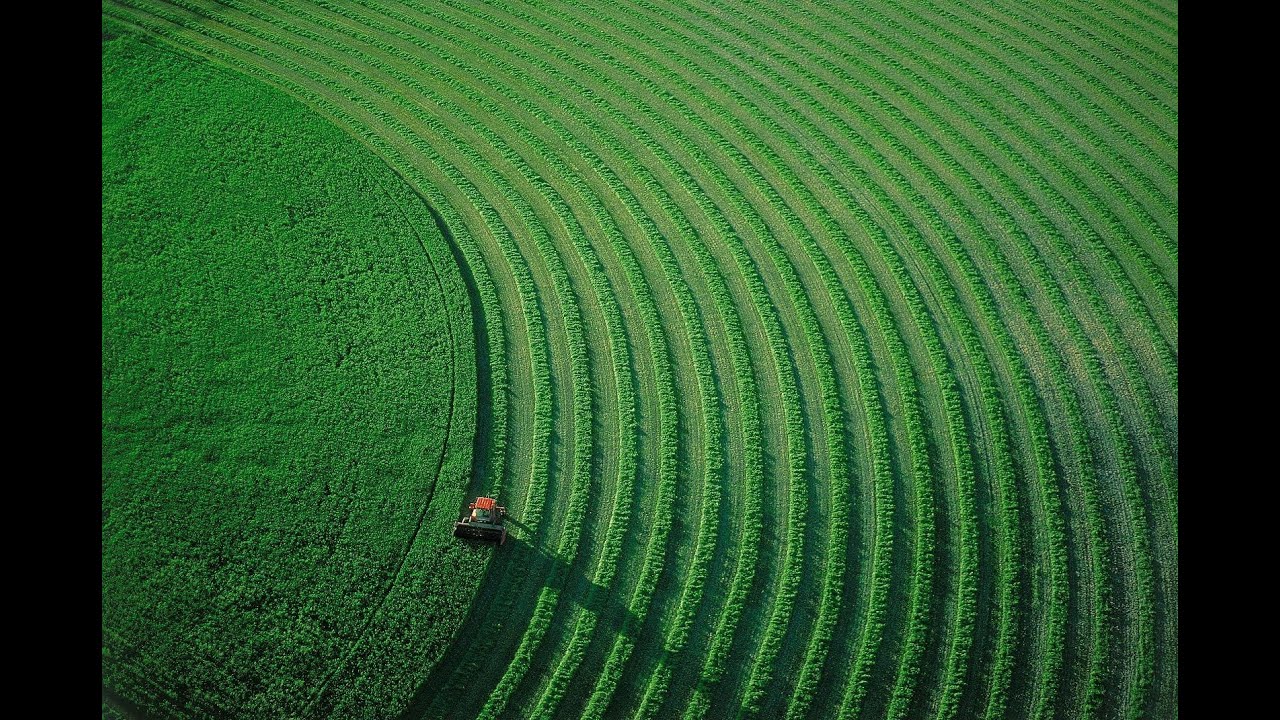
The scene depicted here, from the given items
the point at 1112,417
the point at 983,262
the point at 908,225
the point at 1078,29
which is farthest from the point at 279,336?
the point at 1078,29

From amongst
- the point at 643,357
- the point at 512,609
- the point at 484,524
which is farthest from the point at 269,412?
the point at 643,357

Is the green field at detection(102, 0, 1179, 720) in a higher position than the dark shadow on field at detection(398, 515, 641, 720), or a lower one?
higher

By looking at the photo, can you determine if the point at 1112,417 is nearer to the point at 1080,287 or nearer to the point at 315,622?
the point at 1080,287

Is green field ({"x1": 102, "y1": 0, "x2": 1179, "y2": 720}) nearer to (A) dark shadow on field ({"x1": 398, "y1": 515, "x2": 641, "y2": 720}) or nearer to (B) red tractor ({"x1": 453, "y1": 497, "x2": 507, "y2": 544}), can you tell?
(A) dark shadow on field ({"x1": 398, "y1": 515, "x2": 641, "y2": 720})

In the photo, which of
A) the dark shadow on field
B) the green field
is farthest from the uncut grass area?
the dark shadow on field

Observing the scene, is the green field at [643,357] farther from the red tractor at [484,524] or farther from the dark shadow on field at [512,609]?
the red tractor at [484,524]

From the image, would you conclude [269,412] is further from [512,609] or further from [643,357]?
[643,357]

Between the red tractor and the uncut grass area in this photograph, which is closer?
the uncut grass area
